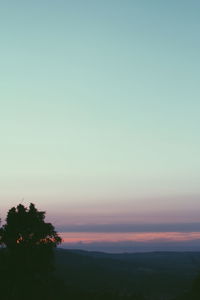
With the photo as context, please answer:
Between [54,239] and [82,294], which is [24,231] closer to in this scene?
[54,239]

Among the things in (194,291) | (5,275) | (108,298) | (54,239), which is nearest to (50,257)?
(54,239)

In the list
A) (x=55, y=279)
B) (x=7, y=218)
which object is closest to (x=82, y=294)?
(x=55, y=279)

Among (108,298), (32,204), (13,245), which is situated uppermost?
(32,204)

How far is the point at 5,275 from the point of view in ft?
168

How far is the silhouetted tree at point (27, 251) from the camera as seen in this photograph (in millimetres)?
50688

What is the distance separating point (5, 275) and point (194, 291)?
2811cm

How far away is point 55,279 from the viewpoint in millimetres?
51281

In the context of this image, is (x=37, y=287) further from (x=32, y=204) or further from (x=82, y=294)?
(x=82, y=294)

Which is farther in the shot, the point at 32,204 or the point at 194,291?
the point at 194,291

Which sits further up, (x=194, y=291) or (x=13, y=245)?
(x=13, y=245)

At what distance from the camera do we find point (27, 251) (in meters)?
50.8

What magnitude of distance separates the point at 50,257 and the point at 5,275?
524 cm

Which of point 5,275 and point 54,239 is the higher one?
point 54,239

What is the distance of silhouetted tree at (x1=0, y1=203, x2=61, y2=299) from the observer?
50688 mm
